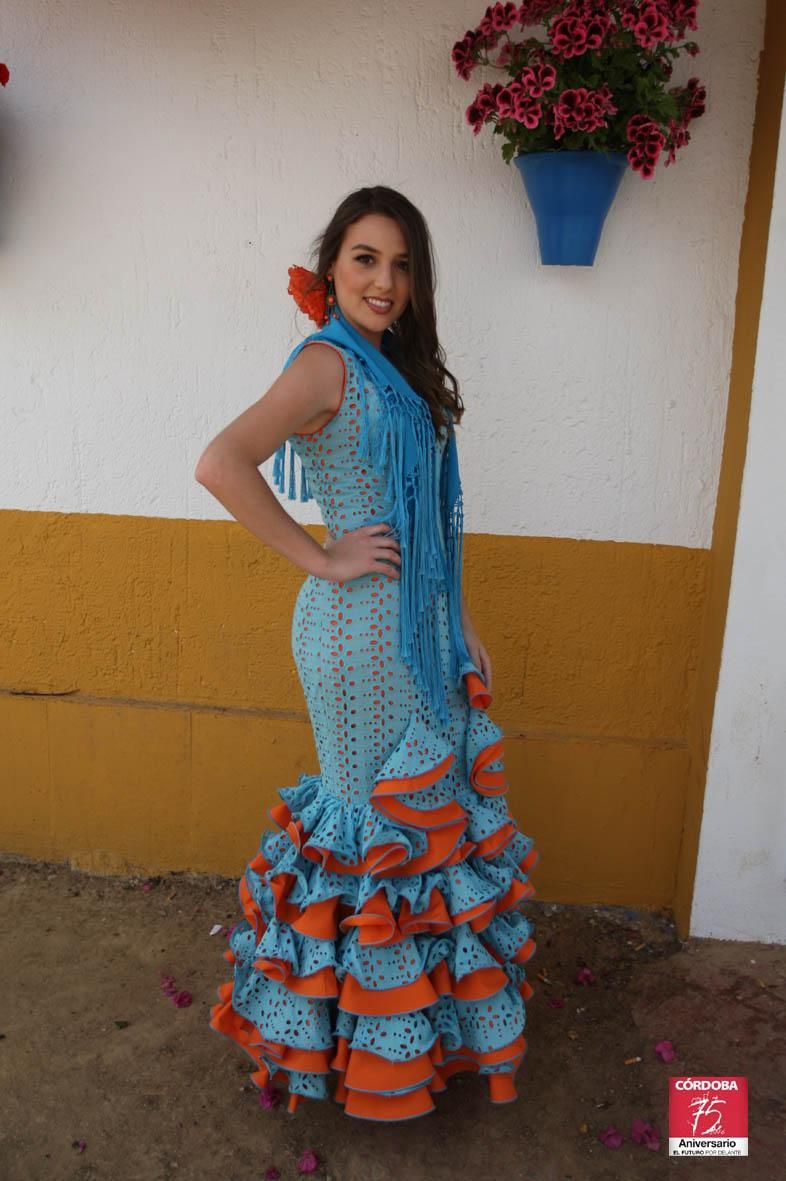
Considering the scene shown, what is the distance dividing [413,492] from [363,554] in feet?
0.56

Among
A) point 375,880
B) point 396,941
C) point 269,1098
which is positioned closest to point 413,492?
point 375,880

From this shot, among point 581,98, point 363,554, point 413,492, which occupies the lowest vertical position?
point 363,554

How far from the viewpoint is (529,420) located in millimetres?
3104

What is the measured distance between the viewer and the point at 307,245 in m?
3.12

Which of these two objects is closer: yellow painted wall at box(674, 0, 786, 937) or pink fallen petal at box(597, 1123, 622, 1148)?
pink fallen petal at box(597, 1123, 622, 1148)

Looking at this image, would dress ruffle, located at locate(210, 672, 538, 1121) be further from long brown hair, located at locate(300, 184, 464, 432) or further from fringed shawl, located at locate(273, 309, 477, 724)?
long brown hair, located at locate(300, 184, 464, 432)

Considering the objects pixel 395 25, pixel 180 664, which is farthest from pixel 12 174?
pixel 180 664

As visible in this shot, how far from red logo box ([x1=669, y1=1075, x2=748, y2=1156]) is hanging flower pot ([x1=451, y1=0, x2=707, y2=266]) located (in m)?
2.15

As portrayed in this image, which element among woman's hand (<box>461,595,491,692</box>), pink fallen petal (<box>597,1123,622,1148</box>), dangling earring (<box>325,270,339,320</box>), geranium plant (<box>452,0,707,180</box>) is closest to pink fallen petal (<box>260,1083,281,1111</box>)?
pink fallen petal (<box>597,1123,622,1148</box>)

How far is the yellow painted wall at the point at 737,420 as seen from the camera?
108 inches

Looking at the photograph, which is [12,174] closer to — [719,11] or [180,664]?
[180,664]

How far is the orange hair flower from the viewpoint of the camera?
2246mm

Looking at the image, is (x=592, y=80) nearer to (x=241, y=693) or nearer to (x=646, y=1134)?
(x=241, y=693)

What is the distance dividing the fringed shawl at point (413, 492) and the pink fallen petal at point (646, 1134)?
1070 millimetres
